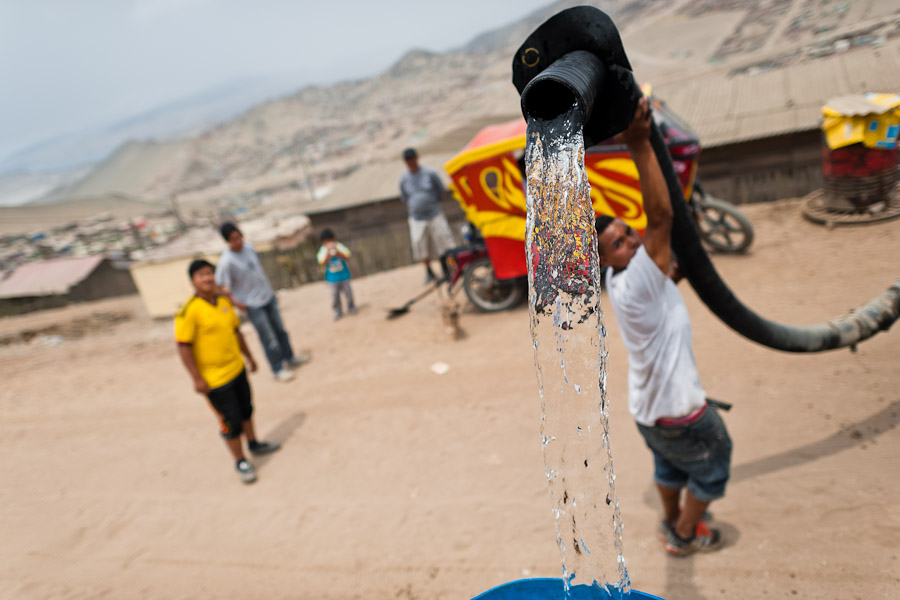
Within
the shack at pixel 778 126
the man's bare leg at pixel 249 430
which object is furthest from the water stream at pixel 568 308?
the shack at pixel 778 126

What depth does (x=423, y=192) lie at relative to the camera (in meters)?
7.50

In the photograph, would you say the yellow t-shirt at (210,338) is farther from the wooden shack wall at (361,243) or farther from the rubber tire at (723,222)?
the wooden shack wall at (361,243)

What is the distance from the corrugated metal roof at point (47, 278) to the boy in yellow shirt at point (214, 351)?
13.1 m

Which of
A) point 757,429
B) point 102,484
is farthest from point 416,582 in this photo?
point 102,484

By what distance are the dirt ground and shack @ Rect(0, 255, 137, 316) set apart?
28.3 ft

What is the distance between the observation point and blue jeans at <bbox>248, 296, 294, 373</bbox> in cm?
601

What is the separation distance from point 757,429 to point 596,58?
10.9ft

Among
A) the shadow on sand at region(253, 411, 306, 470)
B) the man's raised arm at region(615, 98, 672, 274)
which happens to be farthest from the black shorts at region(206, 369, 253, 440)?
the man's raised arm at region(615, 98, 672, 274)

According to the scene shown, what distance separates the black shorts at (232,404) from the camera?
4.19 m

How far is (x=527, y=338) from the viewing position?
19.4 feet

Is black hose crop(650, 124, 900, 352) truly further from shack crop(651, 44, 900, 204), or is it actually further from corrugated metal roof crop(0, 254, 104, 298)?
corrugated metal roof crop(0, 254, 104, 298)

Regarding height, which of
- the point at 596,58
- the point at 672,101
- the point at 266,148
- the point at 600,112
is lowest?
the point at 266,148

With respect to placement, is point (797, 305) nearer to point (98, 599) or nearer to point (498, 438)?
point (498, 438)

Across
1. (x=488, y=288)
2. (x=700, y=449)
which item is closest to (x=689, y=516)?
(x=700, y=449)
